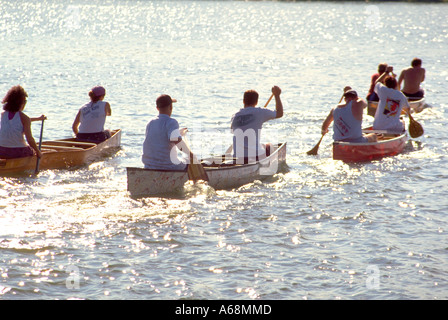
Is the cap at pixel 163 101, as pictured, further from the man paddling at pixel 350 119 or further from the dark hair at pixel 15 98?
the man paddling at pixel 350 119

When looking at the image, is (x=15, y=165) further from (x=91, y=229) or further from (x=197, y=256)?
(x=197, y=256)

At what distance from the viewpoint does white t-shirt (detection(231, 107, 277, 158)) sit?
39.0 feet

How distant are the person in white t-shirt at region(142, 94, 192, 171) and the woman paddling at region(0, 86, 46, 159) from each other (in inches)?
94.7

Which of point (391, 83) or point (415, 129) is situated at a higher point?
point (391, 83)

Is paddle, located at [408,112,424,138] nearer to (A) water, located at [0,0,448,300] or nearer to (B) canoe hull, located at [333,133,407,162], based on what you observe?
(A) water, located at [0,0,448,300]

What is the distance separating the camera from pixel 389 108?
15211 mm

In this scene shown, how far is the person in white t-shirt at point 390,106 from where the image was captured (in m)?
15.0

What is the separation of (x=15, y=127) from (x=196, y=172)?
3.47 m

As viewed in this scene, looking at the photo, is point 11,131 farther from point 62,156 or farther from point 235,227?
point 235,227

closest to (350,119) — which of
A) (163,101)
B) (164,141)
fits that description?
(164,141)

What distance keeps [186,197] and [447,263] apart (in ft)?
14.1

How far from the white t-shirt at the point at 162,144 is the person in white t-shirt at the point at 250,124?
143cm

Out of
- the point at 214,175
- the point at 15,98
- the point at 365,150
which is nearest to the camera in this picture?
the point at 214,175

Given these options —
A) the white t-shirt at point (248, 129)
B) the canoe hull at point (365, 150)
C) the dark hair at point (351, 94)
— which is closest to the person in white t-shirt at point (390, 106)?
the canoe hull at point (365, 150)
